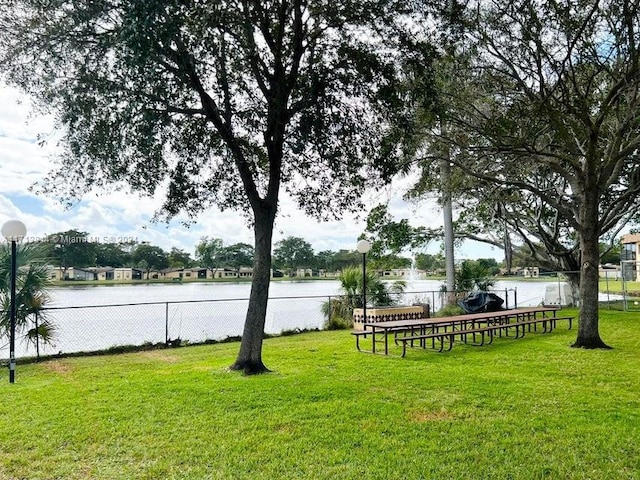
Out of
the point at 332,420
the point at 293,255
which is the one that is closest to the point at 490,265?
the point at 293,255

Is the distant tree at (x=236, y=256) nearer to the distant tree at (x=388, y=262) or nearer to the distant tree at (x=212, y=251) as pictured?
the distant tree at (x=212, y=251)

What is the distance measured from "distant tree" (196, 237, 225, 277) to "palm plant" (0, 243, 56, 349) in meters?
8.10

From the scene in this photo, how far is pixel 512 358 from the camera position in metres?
8.84

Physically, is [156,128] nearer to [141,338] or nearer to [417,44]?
[417,44]

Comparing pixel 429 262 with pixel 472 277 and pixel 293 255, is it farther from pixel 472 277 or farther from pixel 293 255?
pixel 293 255

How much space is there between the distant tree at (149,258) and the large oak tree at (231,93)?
1013 cm

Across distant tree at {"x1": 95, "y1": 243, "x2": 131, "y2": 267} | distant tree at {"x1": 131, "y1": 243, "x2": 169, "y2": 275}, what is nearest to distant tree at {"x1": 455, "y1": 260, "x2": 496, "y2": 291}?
distant tree at {"x1": 131, "y1": 243, "x2": 169, "y2": 275}

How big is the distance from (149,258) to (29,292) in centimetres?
932

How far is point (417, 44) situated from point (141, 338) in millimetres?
8895

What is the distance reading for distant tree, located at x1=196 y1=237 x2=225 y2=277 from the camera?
17828 millimetres

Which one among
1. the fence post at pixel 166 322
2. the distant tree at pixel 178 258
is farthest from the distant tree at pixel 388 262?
the fence post at pixel 166 322

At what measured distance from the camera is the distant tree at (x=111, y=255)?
588 inches

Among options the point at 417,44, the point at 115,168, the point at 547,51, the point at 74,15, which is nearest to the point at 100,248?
the point at 115,168

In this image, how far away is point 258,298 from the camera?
7750 mm
